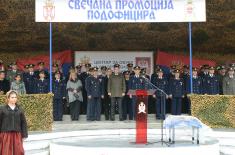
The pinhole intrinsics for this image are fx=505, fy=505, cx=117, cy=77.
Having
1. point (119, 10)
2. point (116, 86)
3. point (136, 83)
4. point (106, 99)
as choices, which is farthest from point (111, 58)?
point (119, 10)

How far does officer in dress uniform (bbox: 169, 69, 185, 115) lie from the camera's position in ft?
50.5

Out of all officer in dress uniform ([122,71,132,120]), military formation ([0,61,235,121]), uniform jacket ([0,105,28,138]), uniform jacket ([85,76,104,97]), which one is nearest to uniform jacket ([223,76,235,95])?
military formation ([0,61,235,121])

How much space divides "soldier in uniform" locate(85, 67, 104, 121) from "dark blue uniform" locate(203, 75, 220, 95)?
10.8 ft

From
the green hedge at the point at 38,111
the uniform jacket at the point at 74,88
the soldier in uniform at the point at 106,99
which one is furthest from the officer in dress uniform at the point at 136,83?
the green hedge at the point at 38,111

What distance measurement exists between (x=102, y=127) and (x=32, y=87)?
272cm

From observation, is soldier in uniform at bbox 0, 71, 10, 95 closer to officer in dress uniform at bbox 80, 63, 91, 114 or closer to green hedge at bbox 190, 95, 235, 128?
officer in dress uniform at bbox 80, 63, 91, 114

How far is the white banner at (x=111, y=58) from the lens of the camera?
1861 cm

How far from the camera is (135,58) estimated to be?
61.4 ft

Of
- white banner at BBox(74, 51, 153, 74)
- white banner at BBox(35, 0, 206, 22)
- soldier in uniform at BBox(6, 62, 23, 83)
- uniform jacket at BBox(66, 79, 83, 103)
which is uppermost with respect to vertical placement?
white banner at BBox(35, 0, 206, 22)

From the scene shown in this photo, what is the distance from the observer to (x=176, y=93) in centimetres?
1540

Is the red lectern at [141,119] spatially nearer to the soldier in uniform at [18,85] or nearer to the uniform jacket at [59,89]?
the uniform jacket at [59,89]

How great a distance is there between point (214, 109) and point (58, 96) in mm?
4547

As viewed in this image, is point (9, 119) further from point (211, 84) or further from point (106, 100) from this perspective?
point (211, 84)

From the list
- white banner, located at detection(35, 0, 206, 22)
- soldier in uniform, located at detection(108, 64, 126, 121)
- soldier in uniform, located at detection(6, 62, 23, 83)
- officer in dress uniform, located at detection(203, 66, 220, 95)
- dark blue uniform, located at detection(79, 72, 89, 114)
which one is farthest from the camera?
dark blue uniform, located at detection(79, 72, 89, 114)
